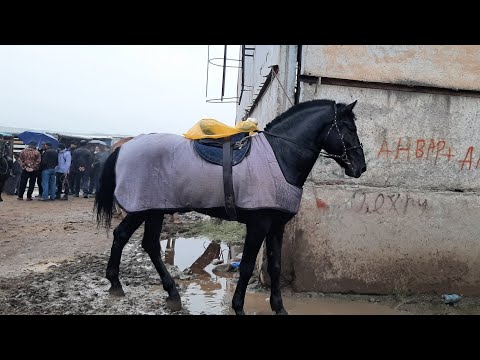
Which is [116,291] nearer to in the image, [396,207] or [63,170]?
[396,207]

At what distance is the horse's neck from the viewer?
432 centimetres

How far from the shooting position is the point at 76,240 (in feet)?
26.2

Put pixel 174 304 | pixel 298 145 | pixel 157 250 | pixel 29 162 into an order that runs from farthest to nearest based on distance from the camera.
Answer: pixel 29 162 → pixel 157 250 → pixel 174 304 → pixel 298 145

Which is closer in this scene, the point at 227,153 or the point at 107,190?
the point at 227,153

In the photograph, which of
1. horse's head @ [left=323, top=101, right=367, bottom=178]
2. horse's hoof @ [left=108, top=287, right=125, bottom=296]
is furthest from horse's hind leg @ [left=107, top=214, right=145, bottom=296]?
horse's head @ [left=323, top=101, right=367, bottom=178]

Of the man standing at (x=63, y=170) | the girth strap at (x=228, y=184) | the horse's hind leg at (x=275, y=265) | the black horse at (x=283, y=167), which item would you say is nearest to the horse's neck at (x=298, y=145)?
the black horse at (x=283, y=167)

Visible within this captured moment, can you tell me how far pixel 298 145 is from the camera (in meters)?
4.38

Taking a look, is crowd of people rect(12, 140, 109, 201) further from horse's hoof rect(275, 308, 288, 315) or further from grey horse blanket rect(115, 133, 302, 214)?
horse's hoof rect(275, 308, 288, 315)

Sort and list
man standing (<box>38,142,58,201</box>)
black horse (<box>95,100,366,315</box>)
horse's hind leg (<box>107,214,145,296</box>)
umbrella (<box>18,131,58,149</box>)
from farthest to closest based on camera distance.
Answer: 1. umbrella (<box>18,131,58,149</box>)
2. man standing (<box>38,142,58,201</box>)
3. horse's hind leg (<box>107,214,145,296</box>)
4. black horse (<box>95,100,366,315</box>)

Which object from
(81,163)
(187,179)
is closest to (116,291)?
(187,179)

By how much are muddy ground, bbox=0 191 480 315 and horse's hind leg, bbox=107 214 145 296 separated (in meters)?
0.15

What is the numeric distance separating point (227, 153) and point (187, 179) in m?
0.48

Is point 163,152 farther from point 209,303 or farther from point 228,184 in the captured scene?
point 209,303

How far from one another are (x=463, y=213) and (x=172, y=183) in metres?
3.88
